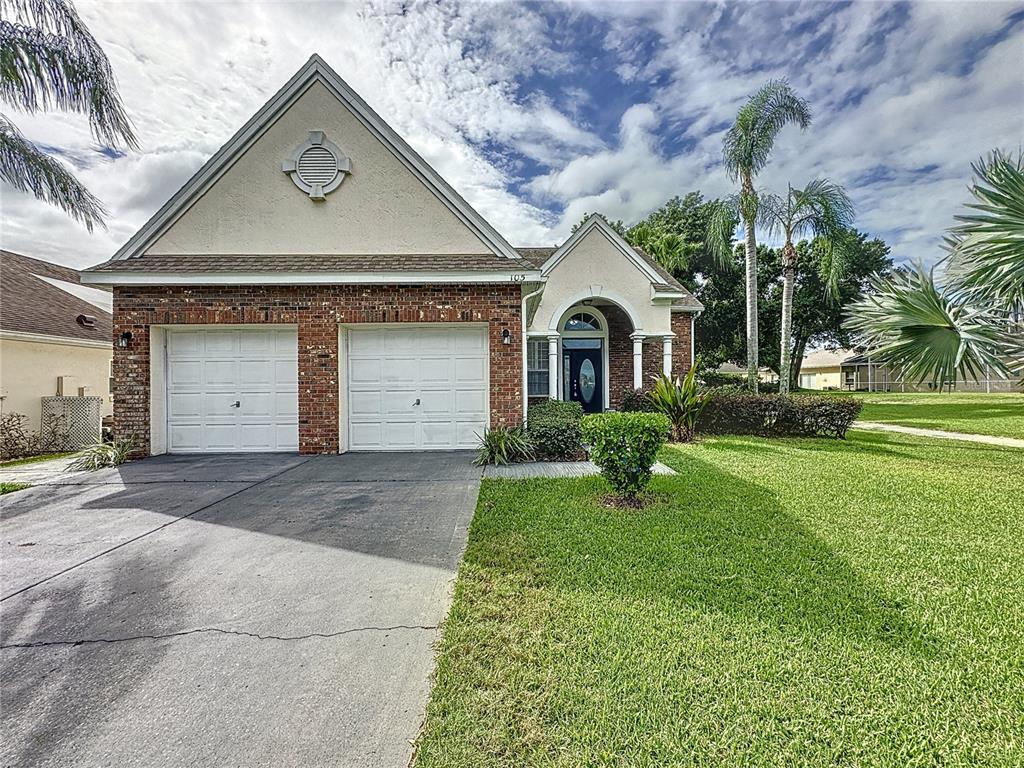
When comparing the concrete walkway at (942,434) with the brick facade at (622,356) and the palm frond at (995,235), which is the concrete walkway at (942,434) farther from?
the palm frond at (995,235)

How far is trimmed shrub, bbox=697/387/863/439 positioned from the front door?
4.96 m

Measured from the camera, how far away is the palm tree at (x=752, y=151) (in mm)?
13789

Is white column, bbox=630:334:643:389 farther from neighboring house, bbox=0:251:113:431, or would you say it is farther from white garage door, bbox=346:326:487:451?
neighboring house, bbox=0:251:113:431

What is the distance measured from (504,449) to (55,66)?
10106 mm

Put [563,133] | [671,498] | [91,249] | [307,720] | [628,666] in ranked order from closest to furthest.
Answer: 1. [307,720]
2. [628,666]
3. [671,498]
4. [91,249]
5. [563,133]

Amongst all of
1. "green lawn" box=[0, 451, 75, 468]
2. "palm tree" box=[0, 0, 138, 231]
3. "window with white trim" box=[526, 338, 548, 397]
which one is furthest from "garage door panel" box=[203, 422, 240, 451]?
"window with white trim" box=[526, 338, 548, 397]

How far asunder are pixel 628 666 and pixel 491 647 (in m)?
0.83

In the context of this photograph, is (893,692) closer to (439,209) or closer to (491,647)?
(491,647)

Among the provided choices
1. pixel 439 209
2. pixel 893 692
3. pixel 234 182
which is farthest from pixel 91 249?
pixel 893 692

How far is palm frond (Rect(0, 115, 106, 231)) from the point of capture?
7.37 m

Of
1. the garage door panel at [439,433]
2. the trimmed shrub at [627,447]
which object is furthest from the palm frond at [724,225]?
the trimmed shrub at [627,447]

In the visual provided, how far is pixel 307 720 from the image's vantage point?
2236mm

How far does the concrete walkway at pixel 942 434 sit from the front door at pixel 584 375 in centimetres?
836

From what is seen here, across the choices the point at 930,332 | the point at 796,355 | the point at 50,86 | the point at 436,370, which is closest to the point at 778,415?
the point at 930,332
